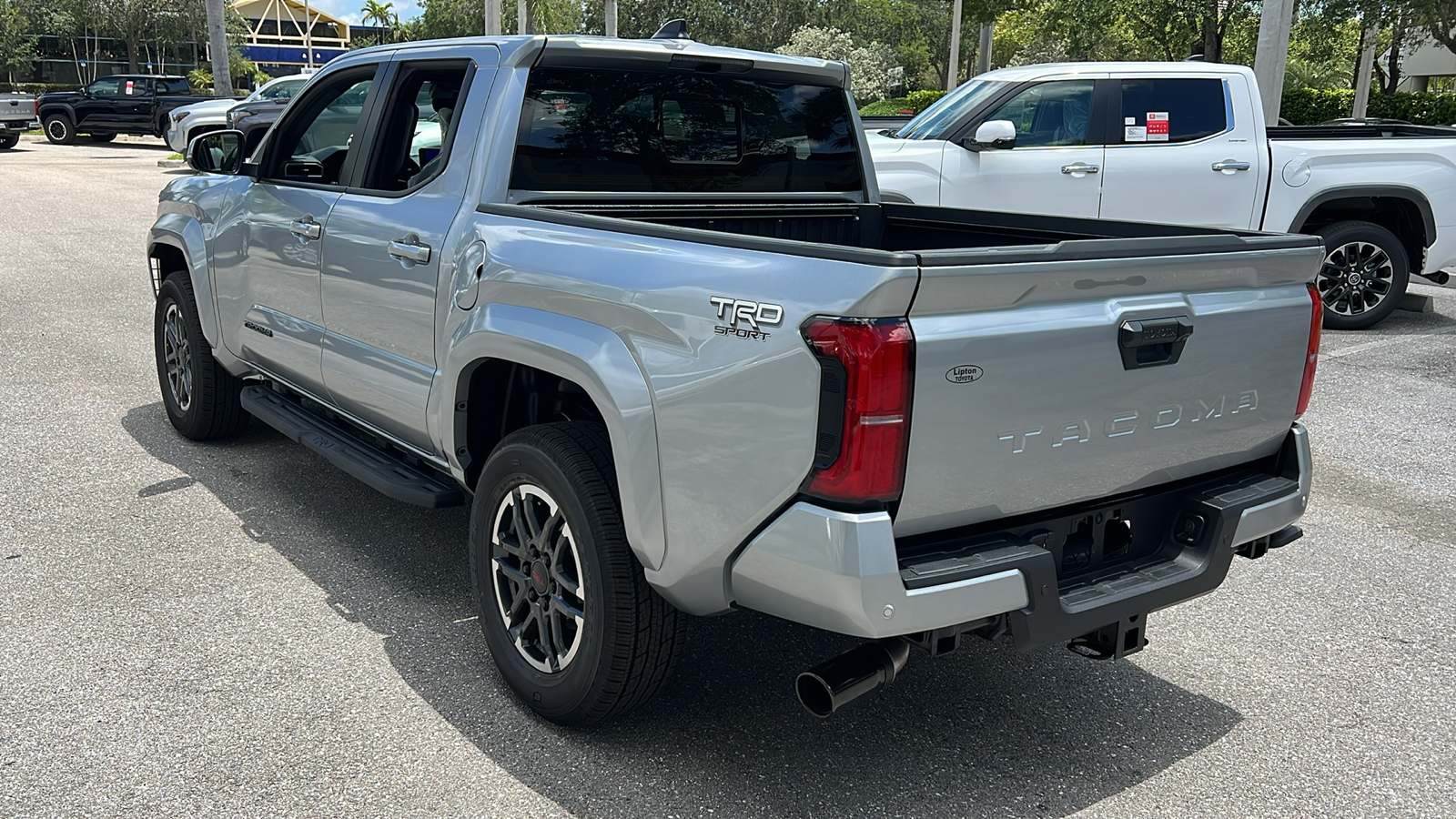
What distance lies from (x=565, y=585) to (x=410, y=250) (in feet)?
4.46

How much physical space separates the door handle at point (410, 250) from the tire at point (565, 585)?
0.81m

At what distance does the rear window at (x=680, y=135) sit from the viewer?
402 cm

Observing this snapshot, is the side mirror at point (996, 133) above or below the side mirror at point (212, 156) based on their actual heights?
above

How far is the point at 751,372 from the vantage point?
2.70m

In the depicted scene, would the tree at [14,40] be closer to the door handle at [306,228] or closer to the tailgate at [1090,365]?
the door handle at [306,228]

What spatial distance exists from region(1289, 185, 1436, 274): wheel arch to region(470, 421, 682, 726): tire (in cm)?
772

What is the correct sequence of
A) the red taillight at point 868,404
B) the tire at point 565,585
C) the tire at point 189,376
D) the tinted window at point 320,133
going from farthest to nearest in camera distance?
the tire at point 189,376, the tinted window at point 320,133, the tire at point 565,585, the red taillight at point 868,404

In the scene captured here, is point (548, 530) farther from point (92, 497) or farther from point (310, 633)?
point (92, 497)

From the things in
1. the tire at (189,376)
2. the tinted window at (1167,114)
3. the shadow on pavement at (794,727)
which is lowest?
the shadow on pavement at (794,727)

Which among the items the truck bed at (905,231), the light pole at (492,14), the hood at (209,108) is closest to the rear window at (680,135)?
the truck bed at (905,231)

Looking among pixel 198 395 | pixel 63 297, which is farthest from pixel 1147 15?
pixel 198 395

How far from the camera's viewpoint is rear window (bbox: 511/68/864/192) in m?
4.02

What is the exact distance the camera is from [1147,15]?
27.6 meters

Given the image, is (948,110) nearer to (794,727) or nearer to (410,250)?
(410,250)
